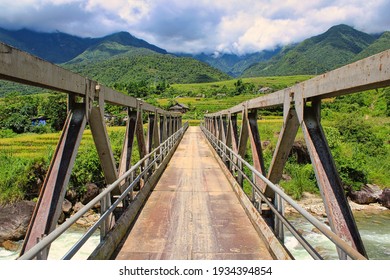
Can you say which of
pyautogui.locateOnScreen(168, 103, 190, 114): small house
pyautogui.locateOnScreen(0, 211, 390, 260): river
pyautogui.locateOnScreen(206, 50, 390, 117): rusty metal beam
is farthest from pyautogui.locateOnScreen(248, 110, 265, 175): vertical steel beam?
pyautogui.locateOnScreen(168, 103, 190, 114): small house

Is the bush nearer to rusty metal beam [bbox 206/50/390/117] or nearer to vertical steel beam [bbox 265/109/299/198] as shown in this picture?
vertical steel beam [bbox 265/109/299/198]

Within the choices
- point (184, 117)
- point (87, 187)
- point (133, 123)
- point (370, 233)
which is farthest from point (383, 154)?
point (184, 117)

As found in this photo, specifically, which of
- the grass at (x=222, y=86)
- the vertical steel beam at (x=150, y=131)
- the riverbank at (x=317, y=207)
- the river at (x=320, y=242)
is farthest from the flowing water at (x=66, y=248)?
the grass at (x=222, y=86)

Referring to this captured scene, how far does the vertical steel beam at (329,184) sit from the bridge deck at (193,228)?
1617 millimetres

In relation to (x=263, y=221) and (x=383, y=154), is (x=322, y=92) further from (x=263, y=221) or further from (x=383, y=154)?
(x=383, y=154)

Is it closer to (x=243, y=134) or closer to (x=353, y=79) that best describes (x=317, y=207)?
(x=243, y=134)

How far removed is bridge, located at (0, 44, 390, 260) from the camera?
2961mm

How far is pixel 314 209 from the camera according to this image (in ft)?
84.4

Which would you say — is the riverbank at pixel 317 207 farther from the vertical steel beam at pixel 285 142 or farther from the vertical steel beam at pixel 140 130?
the vertical steel beam at pixel 285 142

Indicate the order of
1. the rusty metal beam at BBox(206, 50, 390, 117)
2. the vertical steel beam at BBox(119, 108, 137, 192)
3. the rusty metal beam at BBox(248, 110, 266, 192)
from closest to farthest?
the rusty metal beam at BBox(206, 50, 390, 117) < the rusty metal beam at BBox(248, 110, 266, 192) < the vertical steel beam at BBox(119, 108, 137, 192)

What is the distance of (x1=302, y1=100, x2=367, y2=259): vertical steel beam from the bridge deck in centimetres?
162

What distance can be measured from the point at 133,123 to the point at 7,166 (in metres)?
19.9

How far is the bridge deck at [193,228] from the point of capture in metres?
4.81
